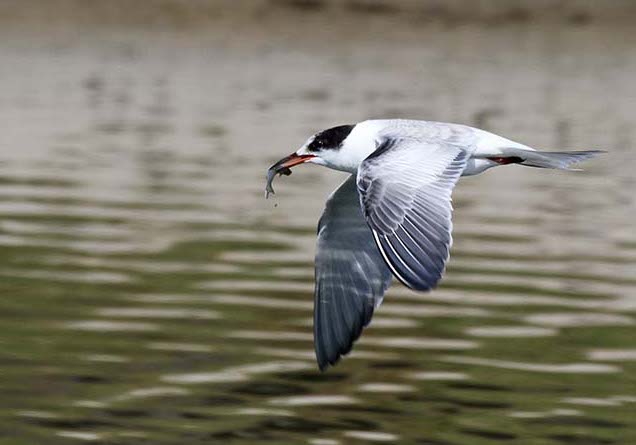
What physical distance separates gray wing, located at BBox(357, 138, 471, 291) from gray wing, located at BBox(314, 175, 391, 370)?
860mm

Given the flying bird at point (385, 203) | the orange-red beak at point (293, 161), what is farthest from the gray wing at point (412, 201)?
the orange-red beak at point (293, 161)

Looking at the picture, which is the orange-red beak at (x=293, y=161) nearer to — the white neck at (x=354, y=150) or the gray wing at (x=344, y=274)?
the white neck at (x=354, y=150)

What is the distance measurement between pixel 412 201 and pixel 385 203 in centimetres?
13

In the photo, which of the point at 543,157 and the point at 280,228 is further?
the point at 280,228

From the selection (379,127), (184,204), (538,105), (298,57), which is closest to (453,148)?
(379,127)

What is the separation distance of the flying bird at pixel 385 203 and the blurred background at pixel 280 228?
898 mm

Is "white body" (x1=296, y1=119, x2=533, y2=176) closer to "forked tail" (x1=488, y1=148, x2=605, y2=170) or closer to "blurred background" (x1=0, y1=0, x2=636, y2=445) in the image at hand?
"forked tail" (x1=488, y1=148, x2=605, y2=170)

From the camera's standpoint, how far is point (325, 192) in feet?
61.4

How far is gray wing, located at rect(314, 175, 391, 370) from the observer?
374 inches

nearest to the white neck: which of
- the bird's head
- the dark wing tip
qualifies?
the bird's head

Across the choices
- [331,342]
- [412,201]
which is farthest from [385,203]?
[331,342]

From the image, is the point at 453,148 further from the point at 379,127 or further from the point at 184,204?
the point at 184,204

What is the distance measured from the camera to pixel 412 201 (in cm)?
834

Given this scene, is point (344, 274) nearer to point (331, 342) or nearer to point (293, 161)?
point (331, 342)
